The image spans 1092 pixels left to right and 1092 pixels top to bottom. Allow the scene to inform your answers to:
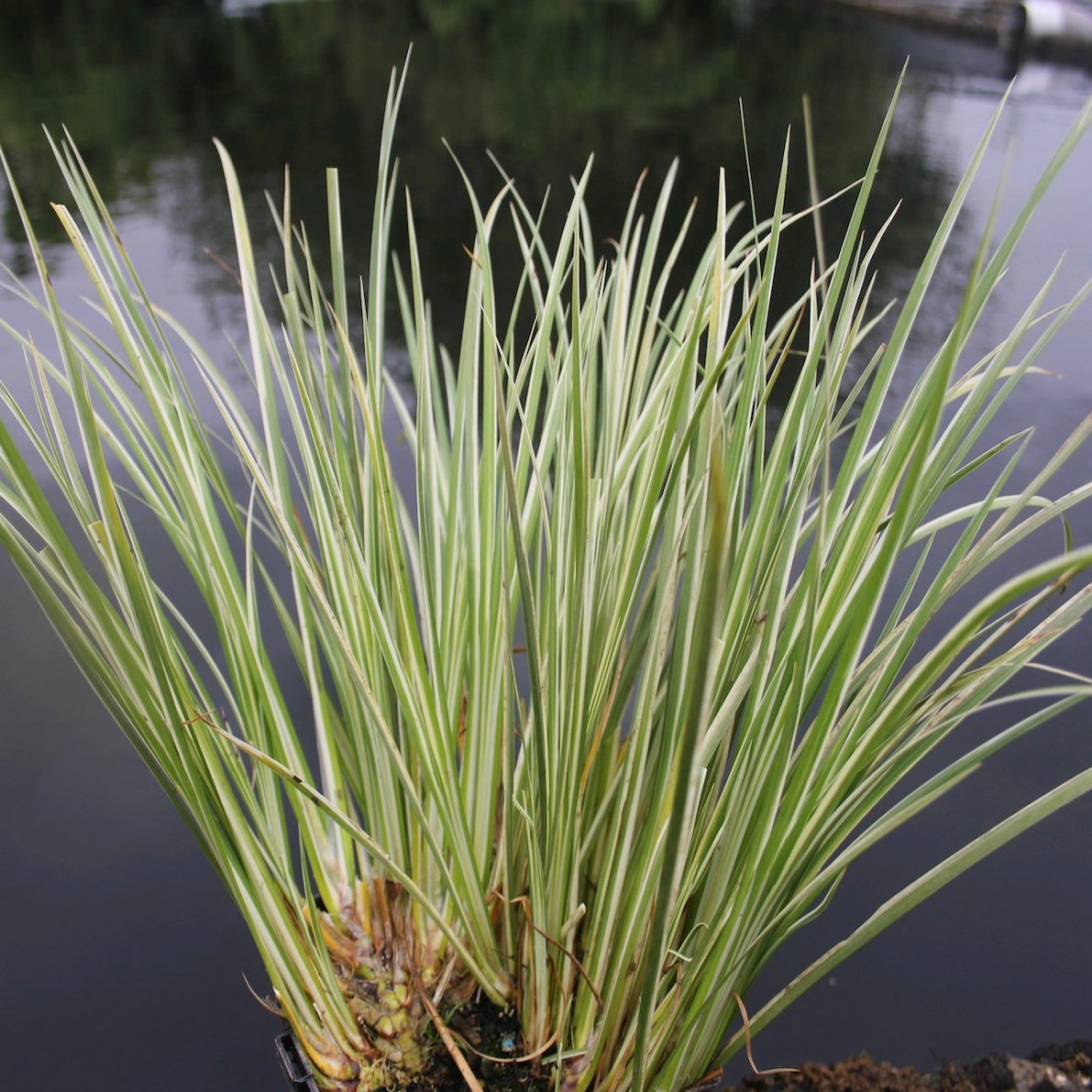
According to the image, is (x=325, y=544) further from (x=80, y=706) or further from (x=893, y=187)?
(x=893, y=187)

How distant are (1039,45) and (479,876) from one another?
15.7 feet

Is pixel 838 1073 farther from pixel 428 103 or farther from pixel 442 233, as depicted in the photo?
pixel 428 103

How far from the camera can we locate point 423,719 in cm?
59

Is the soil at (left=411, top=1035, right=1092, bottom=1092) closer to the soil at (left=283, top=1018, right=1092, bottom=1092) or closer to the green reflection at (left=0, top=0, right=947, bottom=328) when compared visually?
the soil at (left=283, top=1018, right=1092, bottom=1092)

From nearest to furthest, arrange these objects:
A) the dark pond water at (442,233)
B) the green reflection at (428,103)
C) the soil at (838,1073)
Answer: the soil at (838,1073)
the dark pond water at (442,233)
the green reflection at (428,103)

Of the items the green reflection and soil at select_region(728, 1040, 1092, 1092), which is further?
the green reflection

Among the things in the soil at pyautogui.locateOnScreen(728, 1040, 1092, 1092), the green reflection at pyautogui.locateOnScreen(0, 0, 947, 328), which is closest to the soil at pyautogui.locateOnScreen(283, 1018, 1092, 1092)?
the soil at pyautogui.locateOnScreen(728, 1040, 1092, 1092)

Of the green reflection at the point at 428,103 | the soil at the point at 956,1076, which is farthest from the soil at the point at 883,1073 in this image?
the green reflection at the point at 428,103

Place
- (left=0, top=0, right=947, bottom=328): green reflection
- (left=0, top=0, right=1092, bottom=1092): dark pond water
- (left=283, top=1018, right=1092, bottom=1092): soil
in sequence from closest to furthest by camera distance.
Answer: (left=283, top=1018, right=1092, bottom=1092): soil → (left=0, top=0, right=1092, bottom=1092): dark pond water → (left=0, top=0, right=947, bottom=328): green reflection

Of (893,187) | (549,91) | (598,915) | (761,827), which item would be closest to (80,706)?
(598,915)

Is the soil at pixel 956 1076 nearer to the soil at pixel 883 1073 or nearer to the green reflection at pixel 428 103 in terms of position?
the soil at pixel 883 1073

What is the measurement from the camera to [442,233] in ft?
7.16

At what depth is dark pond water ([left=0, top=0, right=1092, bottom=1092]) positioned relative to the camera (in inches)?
30.2

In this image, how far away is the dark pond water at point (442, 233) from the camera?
767 millimetres
